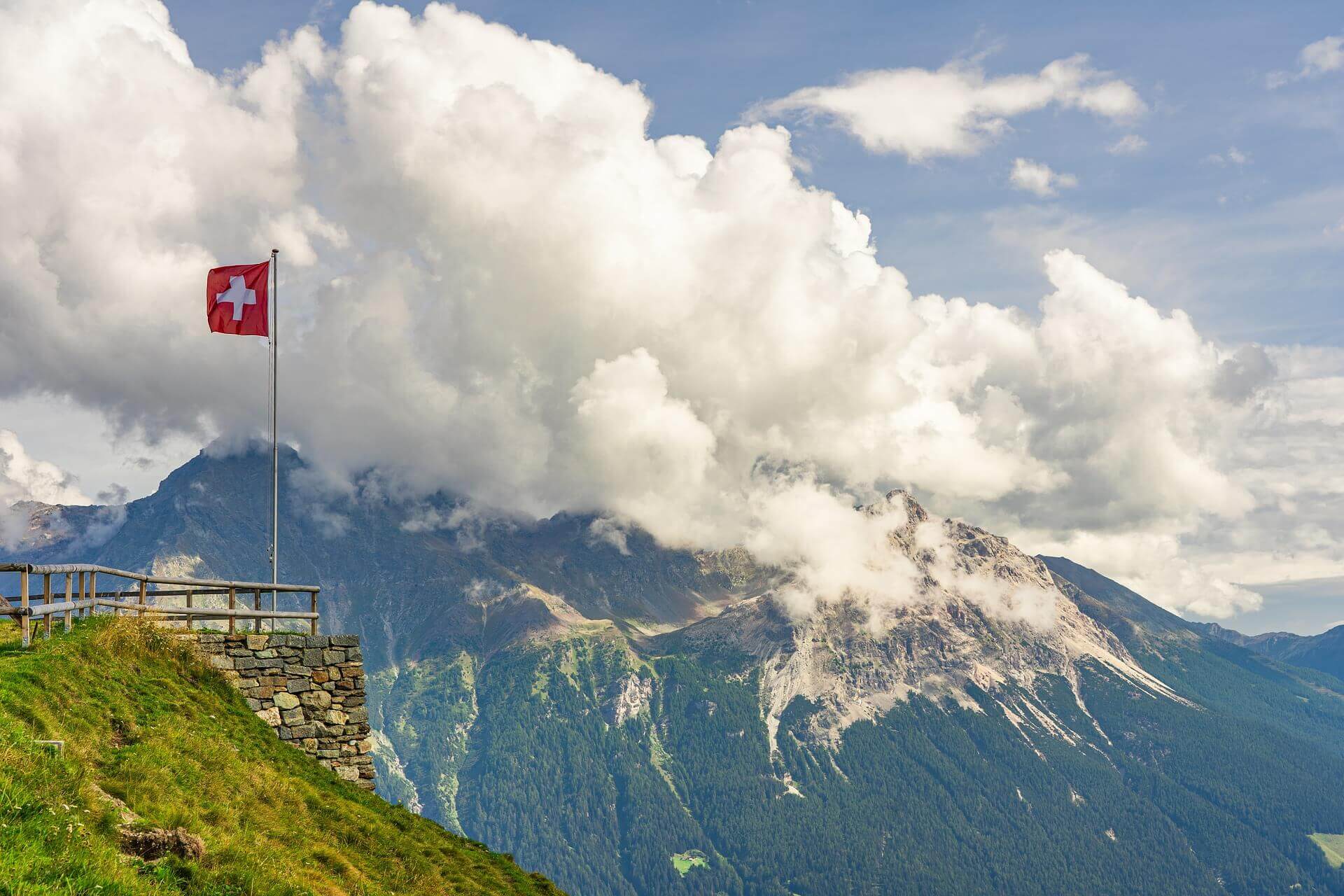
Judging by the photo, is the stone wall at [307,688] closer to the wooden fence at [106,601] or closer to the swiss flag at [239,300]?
the wooden fence at [106,601]

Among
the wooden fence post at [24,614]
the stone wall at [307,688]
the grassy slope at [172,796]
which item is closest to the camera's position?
the grassy slope at [172,796]

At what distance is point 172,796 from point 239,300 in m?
26.3

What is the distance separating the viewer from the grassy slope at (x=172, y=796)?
15391 mm

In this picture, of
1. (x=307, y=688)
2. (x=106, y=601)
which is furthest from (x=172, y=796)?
(x=106, y=601)

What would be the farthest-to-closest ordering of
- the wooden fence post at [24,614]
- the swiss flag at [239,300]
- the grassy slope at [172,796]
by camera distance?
1. the swiss flag at [239,300]
2. the wooden fence post at [24,614]
3. the grassy slope at [172,796]

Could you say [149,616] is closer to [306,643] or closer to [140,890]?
[306,643]

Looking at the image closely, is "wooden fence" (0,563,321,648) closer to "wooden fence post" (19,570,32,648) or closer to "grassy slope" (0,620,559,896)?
"wooden fence post" (19,570,32,648)

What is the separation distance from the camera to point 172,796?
780 inches

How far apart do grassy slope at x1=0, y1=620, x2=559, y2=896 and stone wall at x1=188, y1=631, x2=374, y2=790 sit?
1041 millimetres

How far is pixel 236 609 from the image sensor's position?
32.1 m

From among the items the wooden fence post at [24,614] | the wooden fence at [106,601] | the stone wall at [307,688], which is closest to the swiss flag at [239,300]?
the wooden fence at [106,601]

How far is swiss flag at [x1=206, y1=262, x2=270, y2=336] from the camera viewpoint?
4134 cm

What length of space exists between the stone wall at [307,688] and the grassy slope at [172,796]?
3.41 feet

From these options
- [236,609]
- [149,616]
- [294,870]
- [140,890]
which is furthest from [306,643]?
[140,890]
